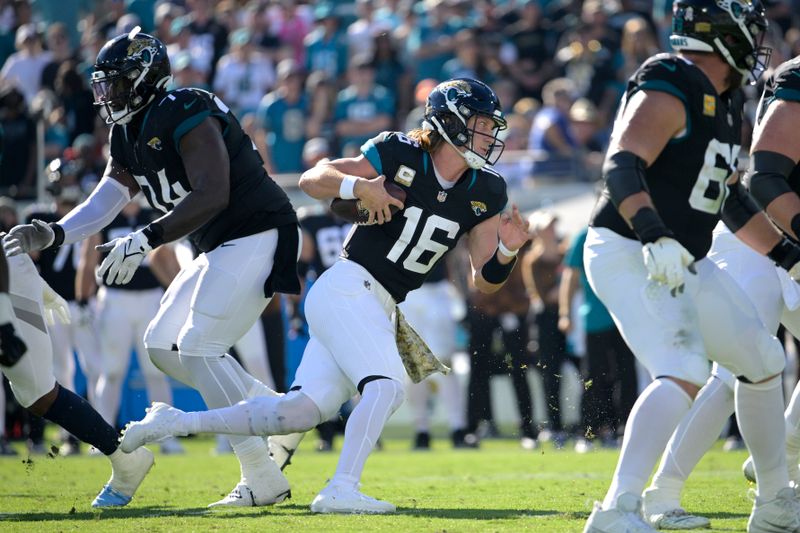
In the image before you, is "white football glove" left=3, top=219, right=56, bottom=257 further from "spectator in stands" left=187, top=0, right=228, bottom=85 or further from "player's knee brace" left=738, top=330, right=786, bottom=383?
"spectator in stands" left=187, top=0, right=228, bottom=85

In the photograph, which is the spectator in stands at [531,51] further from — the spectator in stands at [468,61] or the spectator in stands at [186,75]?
the spectator in stands at [186,75]

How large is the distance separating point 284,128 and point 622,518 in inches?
392

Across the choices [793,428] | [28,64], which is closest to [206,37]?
[28,64]

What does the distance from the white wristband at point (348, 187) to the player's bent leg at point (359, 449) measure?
30.6 inches

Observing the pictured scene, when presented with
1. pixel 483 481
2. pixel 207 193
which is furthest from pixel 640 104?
pixel 483 481

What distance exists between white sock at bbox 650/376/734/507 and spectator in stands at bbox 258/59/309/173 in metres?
8.70

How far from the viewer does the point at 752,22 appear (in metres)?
4.80

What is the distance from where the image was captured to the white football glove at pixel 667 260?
4.33 m

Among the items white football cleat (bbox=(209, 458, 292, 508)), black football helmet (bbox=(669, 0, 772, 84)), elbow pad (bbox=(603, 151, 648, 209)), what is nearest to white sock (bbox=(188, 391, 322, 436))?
white football cleat (bbox=(209, 458, 292, 508))

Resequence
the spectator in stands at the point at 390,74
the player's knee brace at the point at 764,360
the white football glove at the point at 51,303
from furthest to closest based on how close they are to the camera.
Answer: the spectator in stands at the point at 390,74 < the white football glove at the point at 51,303 < the player's knee brace at the point at 764,360

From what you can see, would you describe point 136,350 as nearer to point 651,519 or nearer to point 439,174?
point 439,174

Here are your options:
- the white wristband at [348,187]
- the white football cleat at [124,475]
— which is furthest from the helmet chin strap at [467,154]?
the white football cleat at [124,475]

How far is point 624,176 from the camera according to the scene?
14.7ft

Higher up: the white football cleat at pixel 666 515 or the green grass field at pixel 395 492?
the white football cleat at pixel 666 515
